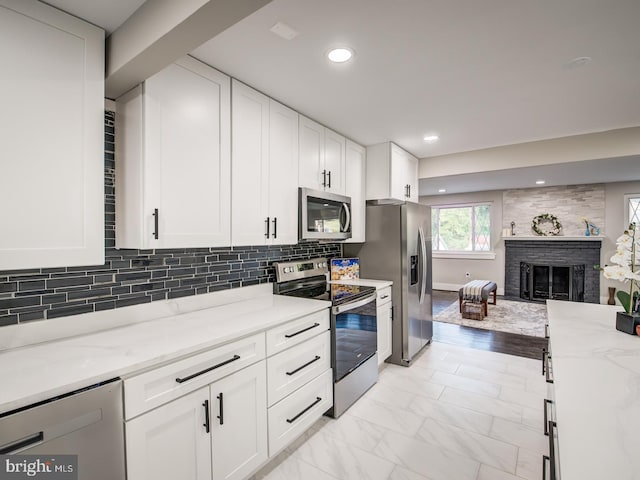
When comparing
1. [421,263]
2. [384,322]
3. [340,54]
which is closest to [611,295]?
[421,263]

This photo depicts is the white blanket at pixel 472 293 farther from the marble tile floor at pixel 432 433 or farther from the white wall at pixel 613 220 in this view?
the white wall at pixel 613 220

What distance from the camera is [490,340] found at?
417 cm

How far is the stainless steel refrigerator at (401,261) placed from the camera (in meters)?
3.33

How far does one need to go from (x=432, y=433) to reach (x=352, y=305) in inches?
40.8

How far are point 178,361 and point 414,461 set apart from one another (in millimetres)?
1575

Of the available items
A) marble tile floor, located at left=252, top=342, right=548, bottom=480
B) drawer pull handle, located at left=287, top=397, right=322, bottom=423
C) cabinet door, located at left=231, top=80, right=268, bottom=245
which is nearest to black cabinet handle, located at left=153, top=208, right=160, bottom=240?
cabinet door, located at left=231, top=80, right=268, bottom=245

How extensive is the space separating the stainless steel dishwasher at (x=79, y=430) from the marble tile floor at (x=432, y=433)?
993mm

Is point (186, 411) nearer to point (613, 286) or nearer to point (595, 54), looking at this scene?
point (595, 54)

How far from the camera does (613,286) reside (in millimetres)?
5953

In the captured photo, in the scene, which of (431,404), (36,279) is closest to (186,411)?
→ (36,279)

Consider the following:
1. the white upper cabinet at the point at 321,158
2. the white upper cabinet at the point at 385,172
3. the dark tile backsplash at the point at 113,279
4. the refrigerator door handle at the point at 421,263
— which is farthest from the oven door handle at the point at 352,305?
the white upper cabinet at the point at 385,172

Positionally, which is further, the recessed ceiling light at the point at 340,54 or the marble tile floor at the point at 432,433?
the marble tile floor at the point at 432,433

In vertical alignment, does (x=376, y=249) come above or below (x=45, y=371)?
above

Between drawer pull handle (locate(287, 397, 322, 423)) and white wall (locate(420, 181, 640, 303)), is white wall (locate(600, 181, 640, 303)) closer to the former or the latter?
white wall (locate(420, 181, 640, 303))
